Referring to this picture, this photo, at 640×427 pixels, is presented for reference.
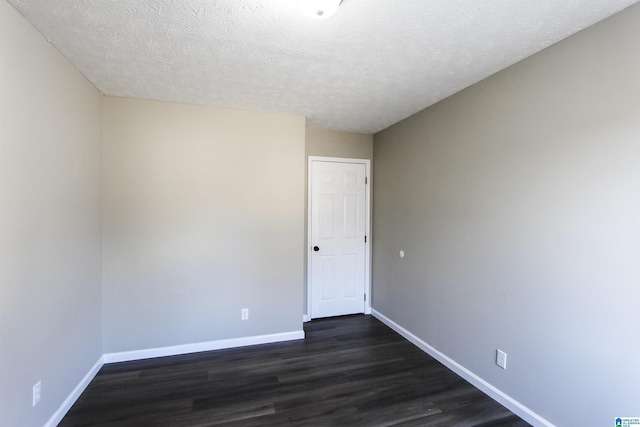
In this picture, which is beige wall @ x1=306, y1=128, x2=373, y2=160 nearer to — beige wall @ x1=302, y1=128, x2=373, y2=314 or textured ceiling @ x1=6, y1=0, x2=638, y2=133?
beige wall @ x1=302, y1=128, x2=373, y2=314

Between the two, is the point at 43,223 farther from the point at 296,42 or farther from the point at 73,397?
the point at 296,42

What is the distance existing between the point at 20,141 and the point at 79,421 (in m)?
1.87

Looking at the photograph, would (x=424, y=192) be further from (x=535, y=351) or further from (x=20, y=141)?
(x=20, y=141)

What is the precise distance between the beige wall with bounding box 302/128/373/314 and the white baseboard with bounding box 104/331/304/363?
64 centimetres

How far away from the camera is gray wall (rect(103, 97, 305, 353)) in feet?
8.86

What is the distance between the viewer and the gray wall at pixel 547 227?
1.50m

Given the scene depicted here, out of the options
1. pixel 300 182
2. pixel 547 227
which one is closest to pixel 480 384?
pixel 547 227

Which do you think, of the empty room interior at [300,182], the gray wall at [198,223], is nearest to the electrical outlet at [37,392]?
the empty room interior at [300,182]

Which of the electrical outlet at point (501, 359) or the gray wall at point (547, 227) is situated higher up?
the gray wall at point (547, 227)

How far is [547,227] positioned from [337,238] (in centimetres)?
239

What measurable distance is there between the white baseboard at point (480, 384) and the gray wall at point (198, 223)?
1324mm

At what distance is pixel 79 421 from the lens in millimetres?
1950

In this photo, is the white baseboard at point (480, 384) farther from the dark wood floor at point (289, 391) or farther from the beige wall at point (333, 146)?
the beige wall at point (333, 146)

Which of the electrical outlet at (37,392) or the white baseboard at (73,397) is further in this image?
the white baseboard at (73,397)
